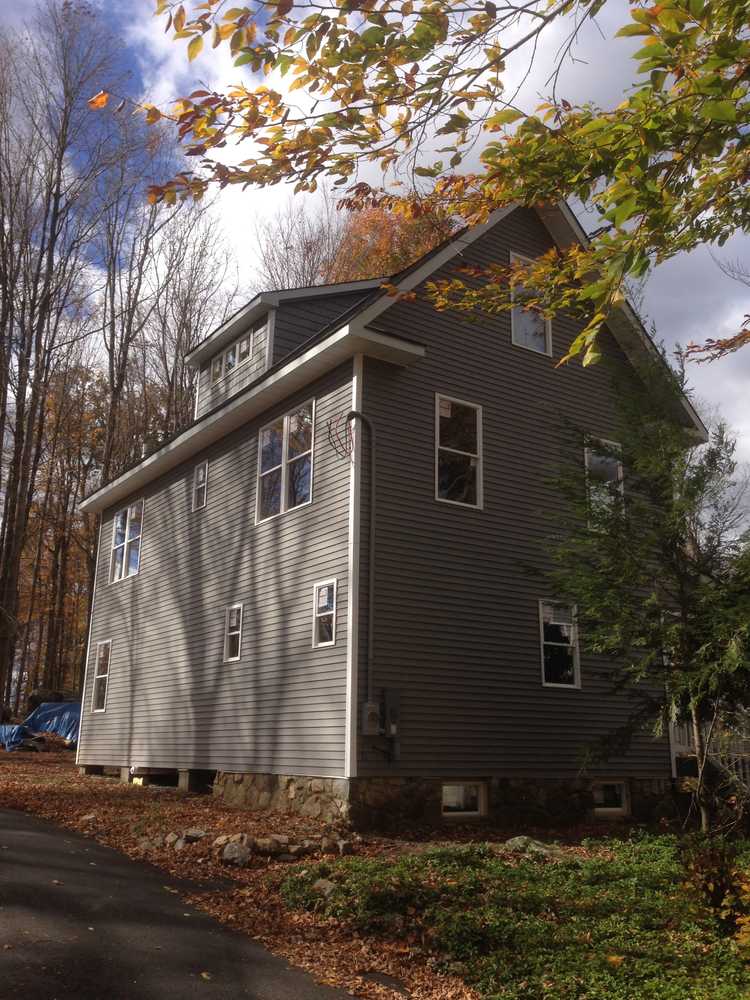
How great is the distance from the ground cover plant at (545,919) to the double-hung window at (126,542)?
12250 mm

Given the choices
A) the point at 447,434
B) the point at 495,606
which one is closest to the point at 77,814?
the point at 495,606

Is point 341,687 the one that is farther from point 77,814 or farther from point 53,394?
point 53,394

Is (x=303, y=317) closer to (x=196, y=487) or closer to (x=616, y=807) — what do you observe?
(x=196, y=487)

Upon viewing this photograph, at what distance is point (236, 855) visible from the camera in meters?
9.04

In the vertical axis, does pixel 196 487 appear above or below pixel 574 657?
above

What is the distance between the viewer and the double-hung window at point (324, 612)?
477 inches

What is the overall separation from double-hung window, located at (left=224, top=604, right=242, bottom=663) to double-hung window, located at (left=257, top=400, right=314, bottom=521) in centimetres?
162

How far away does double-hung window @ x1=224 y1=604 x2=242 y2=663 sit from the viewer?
14.7m

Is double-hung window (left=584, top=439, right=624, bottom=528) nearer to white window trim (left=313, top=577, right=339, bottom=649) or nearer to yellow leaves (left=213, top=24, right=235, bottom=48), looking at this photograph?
white window trim (left=313, top=577, right=339, bottom=649)

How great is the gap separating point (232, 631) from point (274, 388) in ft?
13.3

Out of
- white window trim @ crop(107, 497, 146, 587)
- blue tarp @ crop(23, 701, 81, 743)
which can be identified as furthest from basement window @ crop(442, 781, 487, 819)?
blue tarp @ crop(23, 701, 81, 743)

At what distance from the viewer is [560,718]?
44.6 ft

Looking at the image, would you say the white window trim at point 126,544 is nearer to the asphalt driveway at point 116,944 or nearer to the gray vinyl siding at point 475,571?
the gray vinyl siding at point 475,571

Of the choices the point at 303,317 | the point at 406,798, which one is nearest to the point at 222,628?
the point at 406,798
